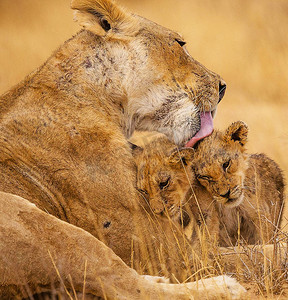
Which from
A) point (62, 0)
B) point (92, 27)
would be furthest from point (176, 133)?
point (62, 0)

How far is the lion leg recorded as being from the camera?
2.91m

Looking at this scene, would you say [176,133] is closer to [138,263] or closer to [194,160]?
[194,160]

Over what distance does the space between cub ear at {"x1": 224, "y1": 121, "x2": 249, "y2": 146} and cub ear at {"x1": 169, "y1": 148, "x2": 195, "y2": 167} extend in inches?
13.4

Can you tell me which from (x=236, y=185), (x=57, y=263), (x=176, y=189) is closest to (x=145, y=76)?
(x=176, y=189)

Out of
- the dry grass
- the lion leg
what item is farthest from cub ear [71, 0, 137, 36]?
the dry grass

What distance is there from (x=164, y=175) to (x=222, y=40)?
1040 cm

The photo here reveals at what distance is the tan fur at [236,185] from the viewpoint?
391 cm

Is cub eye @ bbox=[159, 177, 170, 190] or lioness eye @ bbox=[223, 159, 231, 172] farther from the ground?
lioness eye @ bbox=[223, 159, 231, 172]

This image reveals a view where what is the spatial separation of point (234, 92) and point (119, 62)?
28.6 feet

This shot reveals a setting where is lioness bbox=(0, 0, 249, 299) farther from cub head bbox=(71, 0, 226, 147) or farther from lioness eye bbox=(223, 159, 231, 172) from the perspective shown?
lioness eye bbox=(223, 159, 231, 172)

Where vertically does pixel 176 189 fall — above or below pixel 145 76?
below

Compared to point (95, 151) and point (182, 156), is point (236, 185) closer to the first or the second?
point (182, 156)

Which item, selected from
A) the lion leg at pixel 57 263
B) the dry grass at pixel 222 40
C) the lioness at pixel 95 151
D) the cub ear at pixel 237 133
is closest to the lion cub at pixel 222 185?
the cub ear at pixel 237 133

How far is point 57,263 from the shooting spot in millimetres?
2955
